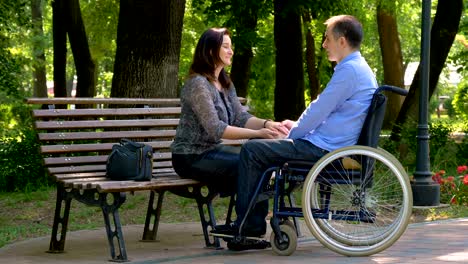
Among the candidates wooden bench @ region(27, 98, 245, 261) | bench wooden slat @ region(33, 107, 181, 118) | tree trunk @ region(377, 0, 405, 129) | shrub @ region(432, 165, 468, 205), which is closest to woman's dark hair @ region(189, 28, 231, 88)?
wooden bench @ region(27, 98, 245, 261)

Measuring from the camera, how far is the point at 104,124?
26.7ft

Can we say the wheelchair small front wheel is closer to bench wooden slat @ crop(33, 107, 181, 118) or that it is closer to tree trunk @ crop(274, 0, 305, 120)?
bench wooden slat @ crop(33, 107, 181, 118)

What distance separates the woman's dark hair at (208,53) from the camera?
7.56 meters

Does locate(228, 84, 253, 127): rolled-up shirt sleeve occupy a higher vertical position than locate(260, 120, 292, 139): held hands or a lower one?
higher

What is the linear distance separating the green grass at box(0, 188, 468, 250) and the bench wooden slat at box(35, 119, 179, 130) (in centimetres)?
142

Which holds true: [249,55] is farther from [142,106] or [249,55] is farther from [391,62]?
[142,106]

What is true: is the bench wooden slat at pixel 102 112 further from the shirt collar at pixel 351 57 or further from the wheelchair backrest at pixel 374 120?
the wheelchair backrest at pixel 374 120

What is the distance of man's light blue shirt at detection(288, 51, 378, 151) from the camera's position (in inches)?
278

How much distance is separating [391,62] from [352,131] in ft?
97.6

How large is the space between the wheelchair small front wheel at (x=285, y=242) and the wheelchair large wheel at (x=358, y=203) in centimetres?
16

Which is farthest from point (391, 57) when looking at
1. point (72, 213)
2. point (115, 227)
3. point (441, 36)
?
point (115, 227)

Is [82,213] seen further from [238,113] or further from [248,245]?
[248,245]

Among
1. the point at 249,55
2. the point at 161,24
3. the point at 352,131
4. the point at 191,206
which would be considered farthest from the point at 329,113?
the point at 249,55

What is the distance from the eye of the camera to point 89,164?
8195 millimetres
